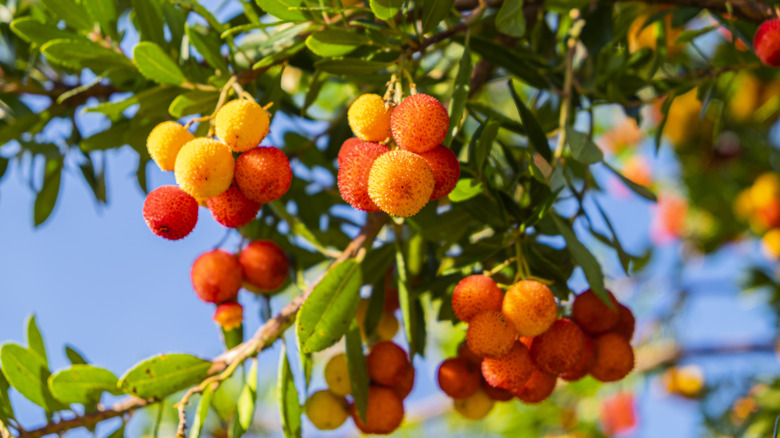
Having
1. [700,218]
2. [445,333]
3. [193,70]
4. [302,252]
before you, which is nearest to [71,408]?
[302,252]

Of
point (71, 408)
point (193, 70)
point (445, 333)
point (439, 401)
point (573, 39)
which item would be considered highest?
point (193, 70)

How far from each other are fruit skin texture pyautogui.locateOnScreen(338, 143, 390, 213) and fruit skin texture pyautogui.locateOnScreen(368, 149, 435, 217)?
0.10ft

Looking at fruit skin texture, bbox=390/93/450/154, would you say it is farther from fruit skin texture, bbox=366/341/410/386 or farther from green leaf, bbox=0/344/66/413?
green leaf, bbox=0/344/66/413

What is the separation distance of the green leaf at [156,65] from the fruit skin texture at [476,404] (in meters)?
0.75

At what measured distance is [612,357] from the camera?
1233mm

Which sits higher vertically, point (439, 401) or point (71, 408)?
point (71, 408)

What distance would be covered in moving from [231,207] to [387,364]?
453 mm

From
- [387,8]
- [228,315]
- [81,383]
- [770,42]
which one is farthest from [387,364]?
[770,42]

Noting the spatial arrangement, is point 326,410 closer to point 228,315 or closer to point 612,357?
point 228,315

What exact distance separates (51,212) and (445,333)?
5.72 ft

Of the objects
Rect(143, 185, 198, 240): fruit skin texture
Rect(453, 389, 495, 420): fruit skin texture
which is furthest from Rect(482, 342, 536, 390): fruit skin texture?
Rect(143, 185, 198, 240): fruit skin texture

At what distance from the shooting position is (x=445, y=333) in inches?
119

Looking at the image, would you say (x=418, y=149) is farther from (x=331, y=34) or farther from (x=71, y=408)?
(x=71, y=408)

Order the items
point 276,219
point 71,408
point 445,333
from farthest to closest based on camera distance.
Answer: point 445,333 < point 276,219 < point 71,408
